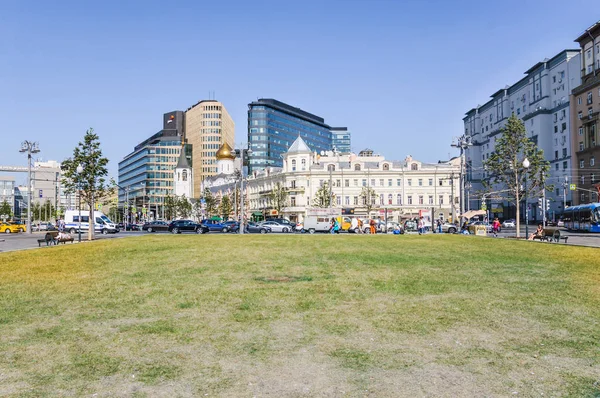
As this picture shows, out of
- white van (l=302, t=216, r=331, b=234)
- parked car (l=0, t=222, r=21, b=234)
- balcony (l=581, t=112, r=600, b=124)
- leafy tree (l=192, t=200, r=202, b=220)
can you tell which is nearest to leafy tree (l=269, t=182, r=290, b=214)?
leafy tree (l=192, t=200, r=202, b=220)

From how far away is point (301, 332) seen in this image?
8.97 metres

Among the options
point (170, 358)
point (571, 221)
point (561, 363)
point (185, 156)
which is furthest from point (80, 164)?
point (185, 156)

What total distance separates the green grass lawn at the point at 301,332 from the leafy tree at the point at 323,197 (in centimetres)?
7339

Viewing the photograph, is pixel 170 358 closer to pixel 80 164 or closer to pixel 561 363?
pixel 561 363

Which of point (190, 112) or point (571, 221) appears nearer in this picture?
point (571, 221)

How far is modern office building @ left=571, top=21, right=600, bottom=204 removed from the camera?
7325 centimetres

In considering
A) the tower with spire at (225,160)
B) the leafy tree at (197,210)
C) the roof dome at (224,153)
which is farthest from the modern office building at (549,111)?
the tower with spire at (225,160)

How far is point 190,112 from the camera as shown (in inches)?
7037

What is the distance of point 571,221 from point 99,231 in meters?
60.0

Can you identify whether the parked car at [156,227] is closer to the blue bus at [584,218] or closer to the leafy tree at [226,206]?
the leafy tree at [226,206]

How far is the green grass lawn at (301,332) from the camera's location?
20.9 feet

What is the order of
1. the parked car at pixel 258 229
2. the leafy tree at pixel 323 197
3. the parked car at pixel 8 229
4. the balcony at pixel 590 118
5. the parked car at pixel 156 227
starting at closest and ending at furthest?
the parked car at pixel 258 229
the parked car at pixel 156 227
the parked car at pixel 8 229
the balcony at pixel 590 118
the leafy tree at pixel 323 197

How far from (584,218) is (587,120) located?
25945 mm

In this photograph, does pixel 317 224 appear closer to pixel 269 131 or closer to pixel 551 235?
pixel 551 235
